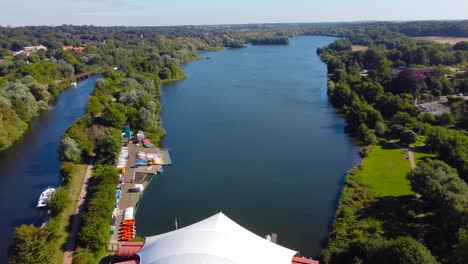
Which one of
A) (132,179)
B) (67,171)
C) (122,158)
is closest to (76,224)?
(132,179)

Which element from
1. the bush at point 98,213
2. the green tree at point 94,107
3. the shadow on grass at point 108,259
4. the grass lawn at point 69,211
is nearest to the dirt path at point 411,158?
the bush at point 98,213

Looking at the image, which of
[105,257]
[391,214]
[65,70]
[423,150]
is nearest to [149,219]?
[105,257]

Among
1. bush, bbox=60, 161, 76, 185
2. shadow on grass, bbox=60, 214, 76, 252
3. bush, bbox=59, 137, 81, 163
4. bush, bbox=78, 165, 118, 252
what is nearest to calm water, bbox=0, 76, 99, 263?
bush, bbox=60, 161, 76, 185

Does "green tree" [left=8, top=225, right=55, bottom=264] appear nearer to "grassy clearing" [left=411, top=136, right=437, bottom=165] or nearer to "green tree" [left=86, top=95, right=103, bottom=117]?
"green tree" [left=86, top=95, right=103, bottom=117]

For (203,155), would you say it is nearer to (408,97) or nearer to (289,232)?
(289,232)

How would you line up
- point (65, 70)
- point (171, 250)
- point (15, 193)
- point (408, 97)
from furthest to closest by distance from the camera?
point (65, 70)
point (408, 97)
point (15, 193)
point (171, 250)

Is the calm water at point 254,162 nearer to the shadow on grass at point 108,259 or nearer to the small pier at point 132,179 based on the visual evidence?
the small pier at point 132,179

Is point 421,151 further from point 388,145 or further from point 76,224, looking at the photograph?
point 76,224
